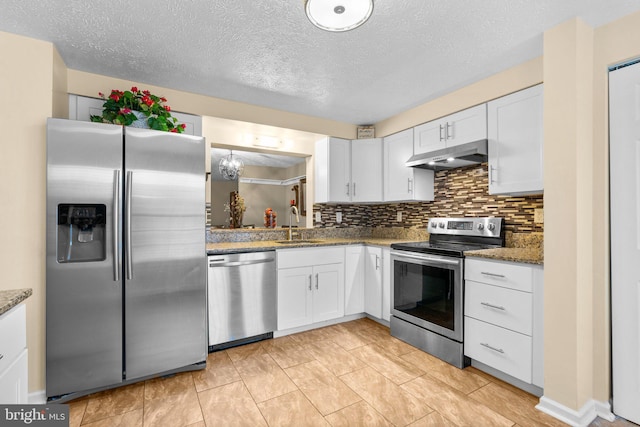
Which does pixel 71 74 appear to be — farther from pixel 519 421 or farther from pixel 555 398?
pixel 555 398

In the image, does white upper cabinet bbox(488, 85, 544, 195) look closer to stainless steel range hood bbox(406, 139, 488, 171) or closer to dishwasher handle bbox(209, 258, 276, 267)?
stainless steel range hood bbox(406, 139, 488, 171)

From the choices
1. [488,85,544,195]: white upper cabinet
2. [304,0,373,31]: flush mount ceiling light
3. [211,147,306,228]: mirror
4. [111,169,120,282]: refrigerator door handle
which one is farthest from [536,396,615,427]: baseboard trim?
[211,147,306,228]: mirror

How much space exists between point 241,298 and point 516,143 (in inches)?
102

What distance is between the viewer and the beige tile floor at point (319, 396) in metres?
1.81

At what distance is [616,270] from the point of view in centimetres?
185

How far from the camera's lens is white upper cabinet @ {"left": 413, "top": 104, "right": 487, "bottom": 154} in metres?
2.65

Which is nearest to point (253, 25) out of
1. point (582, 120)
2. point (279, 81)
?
point (279, 81)

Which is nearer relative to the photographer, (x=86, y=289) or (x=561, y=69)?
(x=561, y=69)

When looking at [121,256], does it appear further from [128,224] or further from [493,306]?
[493,306]

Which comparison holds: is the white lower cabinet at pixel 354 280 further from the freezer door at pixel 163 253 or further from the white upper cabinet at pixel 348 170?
the freezer door at pixel 163 253

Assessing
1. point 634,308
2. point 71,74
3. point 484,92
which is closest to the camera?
point 634,308

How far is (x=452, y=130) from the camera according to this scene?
113 inches

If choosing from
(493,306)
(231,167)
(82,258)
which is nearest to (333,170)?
(231,167)

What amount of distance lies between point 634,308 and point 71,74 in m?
4.12
